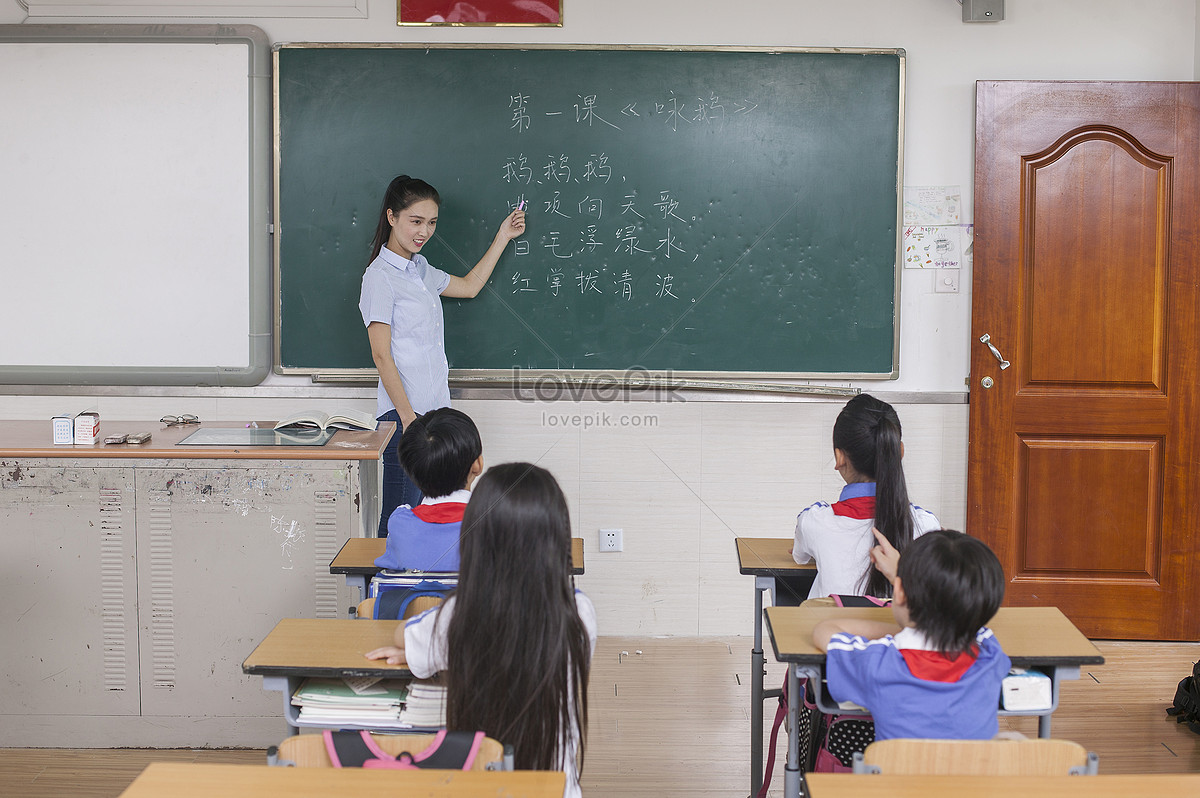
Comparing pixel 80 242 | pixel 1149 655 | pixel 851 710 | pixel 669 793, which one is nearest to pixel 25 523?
pixel 80 242

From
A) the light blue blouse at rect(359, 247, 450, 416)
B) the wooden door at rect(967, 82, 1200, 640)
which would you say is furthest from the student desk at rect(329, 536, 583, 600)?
the wooden door at rect(967, 82, 1200, 640)

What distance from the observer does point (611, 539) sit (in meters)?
3.54

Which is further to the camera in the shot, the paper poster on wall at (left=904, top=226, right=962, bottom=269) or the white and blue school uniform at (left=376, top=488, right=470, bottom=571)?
the paper poster on wall at (left=904, top=226, right=962, bottom=269)

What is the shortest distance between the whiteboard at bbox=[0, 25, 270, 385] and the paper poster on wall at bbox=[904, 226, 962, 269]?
91.6 inches

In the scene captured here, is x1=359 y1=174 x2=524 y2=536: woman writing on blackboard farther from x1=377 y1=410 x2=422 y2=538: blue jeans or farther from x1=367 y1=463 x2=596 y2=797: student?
x1=367 y1=463 x2=596 y2=797: student

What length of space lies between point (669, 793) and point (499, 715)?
3.65 feet

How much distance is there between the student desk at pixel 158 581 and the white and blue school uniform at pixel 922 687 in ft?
4.87

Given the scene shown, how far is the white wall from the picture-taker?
3.38m

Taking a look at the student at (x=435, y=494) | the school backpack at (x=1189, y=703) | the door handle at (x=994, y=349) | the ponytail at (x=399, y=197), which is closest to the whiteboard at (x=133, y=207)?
the ponytail at (x=399, y=197)

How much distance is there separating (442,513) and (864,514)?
0.93 meters

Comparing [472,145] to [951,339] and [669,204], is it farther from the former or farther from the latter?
[951,339]

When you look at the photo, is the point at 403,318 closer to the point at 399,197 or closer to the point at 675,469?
the point at 399,197

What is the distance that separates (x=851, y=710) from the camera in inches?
64.4

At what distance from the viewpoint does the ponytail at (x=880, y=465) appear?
209 centimetres
